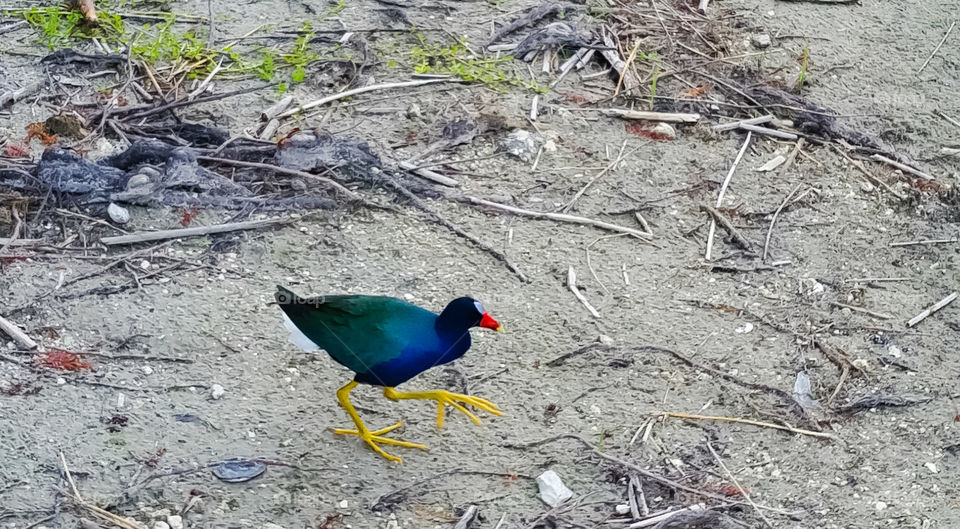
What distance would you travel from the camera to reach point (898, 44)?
618 cm

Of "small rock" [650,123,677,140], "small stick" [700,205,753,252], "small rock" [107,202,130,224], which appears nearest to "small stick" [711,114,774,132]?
"small rock" [650,123,677,140]

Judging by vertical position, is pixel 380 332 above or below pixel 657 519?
above

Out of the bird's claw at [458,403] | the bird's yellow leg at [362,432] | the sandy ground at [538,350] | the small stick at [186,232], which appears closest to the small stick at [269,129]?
the sandy ground at [538,350]

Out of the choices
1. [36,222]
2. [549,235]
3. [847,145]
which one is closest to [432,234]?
[549,235]

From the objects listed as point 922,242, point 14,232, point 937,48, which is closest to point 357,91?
point 14,232

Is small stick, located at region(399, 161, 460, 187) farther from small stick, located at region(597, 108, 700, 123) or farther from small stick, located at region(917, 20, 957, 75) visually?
small stick, located at region(917, 20, 957, 75)

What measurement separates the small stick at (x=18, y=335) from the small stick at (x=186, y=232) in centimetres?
58

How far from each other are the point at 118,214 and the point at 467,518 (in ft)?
6.75

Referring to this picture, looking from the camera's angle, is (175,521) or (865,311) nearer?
(175,521)

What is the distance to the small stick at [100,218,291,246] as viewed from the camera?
4434mm

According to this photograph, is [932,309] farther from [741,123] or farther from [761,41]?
[761,41]

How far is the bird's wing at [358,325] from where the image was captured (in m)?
3.59

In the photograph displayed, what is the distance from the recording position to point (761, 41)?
A: 6.03 m

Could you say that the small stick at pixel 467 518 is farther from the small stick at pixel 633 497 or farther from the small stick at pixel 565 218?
the small stick at pixel 565 218
